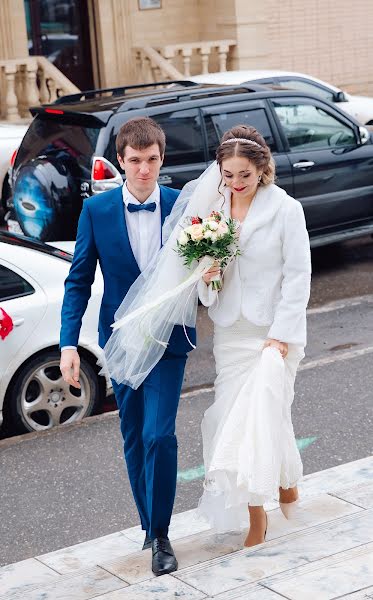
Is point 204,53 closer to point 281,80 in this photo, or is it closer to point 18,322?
point 281,80

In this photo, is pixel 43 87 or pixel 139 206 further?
pixel 43 87

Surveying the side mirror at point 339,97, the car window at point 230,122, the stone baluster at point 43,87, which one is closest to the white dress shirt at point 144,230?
the car window at point 230,122

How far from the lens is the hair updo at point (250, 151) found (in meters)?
4.46

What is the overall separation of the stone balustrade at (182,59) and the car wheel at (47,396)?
41.1 feet

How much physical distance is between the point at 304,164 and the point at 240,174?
6.31 m

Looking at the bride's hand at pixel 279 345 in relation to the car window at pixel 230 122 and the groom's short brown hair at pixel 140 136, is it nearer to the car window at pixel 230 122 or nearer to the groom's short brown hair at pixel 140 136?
the groom's short brown hair at pixel 140 136

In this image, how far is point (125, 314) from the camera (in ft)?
15.1

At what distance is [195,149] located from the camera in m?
10.1

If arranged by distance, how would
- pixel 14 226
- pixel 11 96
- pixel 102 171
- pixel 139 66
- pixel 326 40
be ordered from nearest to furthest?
pixel 102 171 → pixel 14 226 → pixel 11 96 → pixel 139 66 → pixel 326 40

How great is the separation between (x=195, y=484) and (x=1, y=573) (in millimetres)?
1584

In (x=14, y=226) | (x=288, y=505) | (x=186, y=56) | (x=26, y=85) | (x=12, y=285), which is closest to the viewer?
(x=288, y=505)

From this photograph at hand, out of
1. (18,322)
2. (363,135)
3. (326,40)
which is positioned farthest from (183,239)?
(326,40)

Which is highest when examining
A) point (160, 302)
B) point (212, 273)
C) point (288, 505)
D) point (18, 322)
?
point (212, 273)

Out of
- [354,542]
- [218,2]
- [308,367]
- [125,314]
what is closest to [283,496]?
[354,542]
